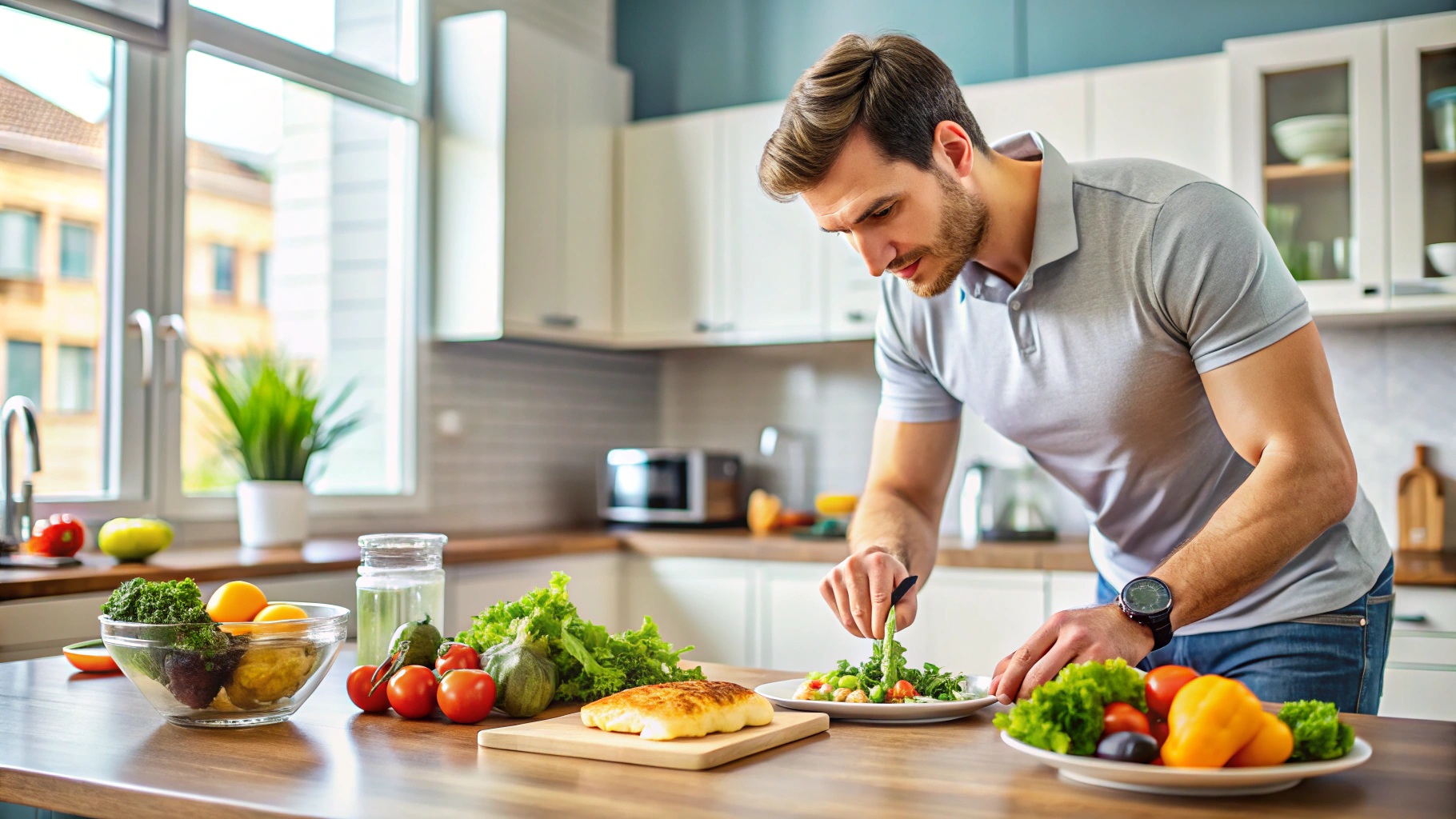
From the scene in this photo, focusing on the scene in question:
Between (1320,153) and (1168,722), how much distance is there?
2748 millimetres

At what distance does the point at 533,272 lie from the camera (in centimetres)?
401

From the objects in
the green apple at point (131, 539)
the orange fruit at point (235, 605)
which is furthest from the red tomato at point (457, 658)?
the green apple at point (131, 539)

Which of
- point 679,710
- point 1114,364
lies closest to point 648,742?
point 679,710

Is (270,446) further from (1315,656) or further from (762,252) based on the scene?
(1315,656)

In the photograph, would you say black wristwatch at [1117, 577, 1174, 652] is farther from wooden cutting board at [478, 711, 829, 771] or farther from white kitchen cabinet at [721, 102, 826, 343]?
white kitchen cabinet at [721, 102, 826, 343]

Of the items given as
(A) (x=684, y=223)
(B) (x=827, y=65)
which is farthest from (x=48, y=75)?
(B) (x=827, y=65)

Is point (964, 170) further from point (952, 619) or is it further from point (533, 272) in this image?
point (533, 272)

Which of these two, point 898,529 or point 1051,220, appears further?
point 898,529

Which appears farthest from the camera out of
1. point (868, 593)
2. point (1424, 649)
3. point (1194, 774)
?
point (1424, 649)

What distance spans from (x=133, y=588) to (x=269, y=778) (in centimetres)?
35

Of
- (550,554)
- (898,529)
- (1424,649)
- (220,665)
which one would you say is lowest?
(1424,649)

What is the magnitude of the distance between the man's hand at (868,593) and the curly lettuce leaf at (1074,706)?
16.7 inches

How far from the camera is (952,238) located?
1.72 m

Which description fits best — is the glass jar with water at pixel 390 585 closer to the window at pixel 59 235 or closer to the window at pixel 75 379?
the window at pixel 59 235
